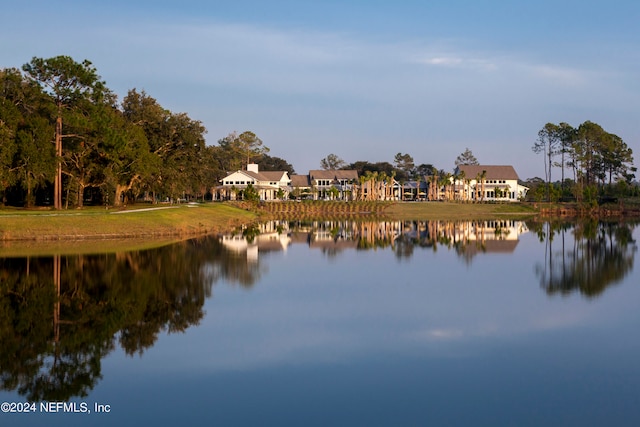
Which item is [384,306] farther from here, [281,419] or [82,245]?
[82,245]

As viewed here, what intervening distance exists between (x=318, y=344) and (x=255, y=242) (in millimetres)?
31629

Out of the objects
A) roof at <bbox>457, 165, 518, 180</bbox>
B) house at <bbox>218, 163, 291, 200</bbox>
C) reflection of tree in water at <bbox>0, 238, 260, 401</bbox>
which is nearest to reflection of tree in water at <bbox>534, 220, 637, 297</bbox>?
reflection of tree in water at <bbox>0, 238, 260, 401</bbox>

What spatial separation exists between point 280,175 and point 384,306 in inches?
4361

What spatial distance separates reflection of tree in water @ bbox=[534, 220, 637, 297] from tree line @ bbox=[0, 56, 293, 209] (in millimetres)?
38214

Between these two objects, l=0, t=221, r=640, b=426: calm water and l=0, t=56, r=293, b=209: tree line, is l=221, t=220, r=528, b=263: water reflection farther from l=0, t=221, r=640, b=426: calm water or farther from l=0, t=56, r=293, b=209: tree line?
l=0, t=56, r=293, b=209: tree line

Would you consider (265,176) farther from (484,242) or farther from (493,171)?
(484,242)

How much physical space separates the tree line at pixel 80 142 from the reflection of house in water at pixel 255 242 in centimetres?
1449

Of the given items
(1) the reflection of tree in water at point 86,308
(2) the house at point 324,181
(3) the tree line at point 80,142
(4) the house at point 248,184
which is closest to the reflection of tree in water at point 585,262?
(1) the reflection of tree in water at point 86,308

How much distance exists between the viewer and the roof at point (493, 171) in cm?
12900

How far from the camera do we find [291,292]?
2514 centimetres

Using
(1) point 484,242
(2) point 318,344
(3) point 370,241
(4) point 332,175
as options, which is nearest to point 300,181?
(4) point 332,175

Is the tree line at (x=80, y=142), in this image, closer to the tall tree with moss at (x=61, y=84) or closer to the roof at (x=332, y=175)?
the tall tree with moss at (x=61, y=84)

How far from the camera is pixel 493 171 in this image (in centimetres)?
13000

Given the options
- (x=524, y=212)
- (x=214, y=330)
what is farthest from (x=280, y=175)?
(x=214, y=330)
